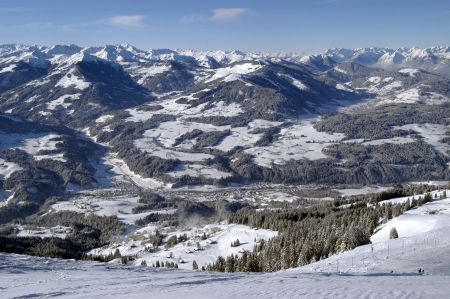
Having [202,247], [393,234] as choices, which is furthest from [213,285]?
[202,247]

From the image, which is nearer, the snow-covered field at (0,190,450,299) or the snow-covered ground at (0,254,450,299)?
the snow-covered ground at (0,254,450,299)

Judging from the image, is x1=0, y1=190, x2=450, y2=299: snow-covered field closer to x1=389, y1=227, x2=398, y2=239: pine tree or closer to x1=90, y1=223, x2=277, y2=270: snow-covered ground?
x1=389, y1=227, x2=398, y2=239: pine tree

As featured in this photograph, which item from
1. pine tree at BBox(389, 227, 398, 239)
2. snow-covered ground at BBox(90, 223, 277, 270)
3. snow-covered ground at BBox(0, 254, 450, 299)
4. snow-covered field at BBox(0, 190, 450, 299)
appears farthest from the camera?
snow-covered ground at BBox(90, 223, 277, 270)

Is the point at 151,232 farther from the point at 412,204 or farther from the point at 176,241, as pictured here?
the point at 412,204

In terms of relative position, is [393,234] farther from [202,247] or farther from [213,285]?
[202,247]

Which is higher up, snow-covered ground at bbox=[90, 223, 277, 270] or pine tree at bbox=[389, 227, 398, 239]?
pine tree at bbox=[389, 227, 398, 239]

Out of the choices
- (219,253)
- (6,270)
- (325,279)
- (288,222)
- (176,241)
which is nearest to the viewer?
(325,279)

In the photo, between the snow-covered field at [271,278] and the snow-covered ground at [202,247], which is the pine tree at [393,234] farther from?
the snow-covered ground at [202,247]

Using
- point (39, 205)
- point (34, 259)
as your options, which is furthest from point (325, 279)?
point (39, 205)

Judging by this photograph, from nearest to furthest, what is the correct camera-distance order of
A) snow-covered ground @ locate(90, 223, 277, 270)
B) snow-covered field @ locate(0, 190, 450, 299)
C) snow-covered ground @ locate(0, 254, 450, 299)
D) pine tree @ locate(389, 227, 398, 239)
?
snow-covered ground @ locate(0, 254, 450, 299)
snow-covered field @ locate(0, 190, 450, 299)
pine tree @ locate(389, 227, 398, 239)
snow-covered ground @ locate(90, 223, 277, 270)

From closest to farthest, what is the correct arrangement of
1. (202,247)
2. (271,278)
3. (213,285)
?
(213,285) → (271,278) → (202,247)

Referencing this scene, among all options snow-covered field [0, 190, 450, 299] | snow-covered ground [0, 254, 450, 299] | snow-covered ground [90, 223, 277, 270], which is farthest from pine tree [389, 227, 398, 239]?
snow-covered ground [90, 223, 277, 270]
